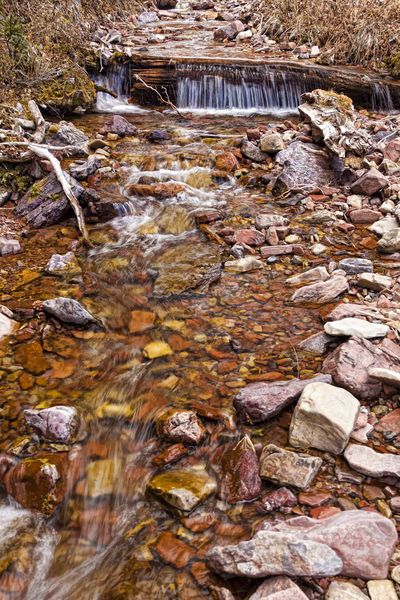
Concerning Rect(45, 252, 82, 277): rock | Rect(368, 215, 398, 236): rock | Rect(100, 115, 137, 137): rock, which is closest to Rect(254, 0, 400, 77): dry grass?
Rect(100, 115, 137, 137): rock

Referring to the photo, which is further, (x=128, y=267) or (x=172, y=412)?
(x=128, y=267)

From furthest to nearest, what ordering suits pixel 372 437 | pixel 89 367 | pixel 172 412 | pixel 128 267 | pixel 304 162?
pixel 304 162
pixel 128 267
pixel 89 367
pixel 172 412
pixel 372 437

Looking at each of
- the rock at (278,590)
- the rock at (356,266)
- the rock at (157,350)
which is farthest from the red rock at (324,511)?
the rock at (356,266)

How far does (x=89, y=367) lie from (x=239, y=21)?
15.6 metres

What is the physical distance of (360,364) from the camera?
3.19m

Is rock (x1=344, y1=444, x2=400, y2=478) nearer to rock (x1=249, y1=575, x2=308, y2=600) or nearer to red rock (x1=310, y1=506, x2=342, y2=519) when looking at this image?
red rock (x1=310, y1=506, x2=342, y2=519)

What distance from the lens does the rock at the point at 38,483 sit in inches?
108

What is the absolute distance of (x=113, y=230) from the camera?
5.97m

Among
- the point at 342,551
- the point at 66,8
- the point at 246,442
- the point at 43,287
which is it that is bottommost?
the point at 43,287

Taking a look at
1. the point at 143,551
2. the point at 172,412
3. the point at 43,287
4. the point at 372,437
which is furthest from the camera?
the point at 43,287

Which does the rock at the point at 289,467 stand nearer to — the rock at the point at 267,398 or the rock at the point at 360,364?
the rock at the point at 267,398

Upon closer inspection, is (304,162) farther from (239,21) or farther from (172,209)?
(239,21)

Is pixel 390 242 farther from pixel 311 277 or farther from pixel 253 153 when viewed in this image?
pixel 253 153

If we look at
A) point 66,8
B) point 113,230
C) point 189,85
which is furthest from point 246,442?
point 66,8
